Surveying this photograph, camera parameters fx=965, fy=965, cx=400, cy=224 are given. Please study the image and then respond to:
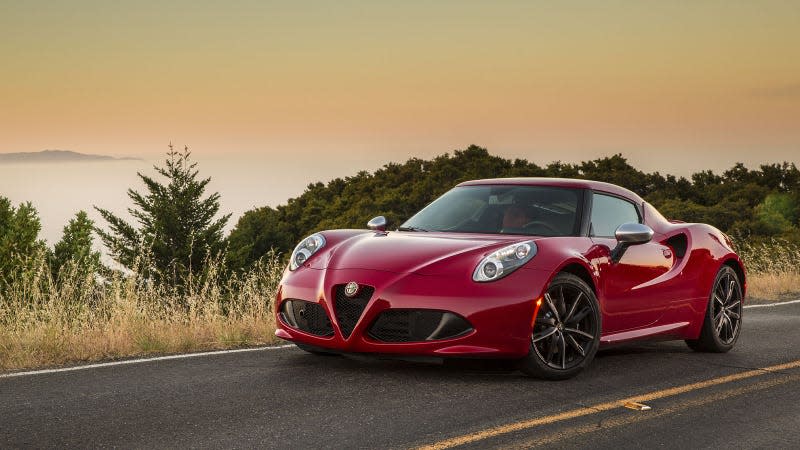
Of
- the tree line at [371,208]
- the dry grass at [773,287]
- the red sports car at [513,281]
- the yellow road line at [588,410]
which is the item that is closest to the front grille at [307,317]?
the red sports car at [513,281]

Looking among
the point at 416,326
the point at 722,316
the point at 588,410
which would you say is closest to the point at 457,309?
the point at 416,326

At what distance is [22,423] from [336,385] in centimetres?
205

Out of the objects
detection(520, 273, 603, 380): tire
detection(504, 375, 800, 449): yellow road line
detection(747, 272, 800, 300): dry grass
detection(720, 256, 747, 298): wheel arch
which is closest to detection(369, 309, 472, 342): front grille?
detection(520, 273, 603, 380): tire

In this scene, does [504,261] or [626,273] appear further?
[626,273]

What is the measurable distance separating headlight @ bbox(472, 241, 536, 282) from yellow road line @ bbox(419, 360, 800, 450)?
3.78ft

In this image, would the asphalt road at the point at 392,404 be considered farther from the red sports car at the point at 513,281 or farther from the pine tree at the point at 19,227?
the pine tree at the point at 19,227

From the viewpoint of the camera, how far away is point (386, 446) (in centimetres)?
501

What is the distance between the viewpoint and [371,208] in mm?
86688

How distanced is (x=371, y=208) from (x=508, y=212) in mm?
78857

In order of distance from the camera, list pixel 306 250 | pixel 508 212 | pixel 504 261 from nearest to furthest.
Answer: pixel 504 261 < pixel 306 250 < pixel 508 212

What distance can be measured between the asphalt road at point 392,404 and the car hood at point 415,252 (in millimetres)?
807

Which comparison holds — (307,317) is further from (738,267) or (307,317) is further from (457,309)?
(738,267)

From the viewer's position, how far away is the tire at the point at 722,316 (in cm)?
870

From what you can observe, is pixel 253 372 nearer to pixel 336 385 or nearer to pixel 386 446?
pixel 336 385
